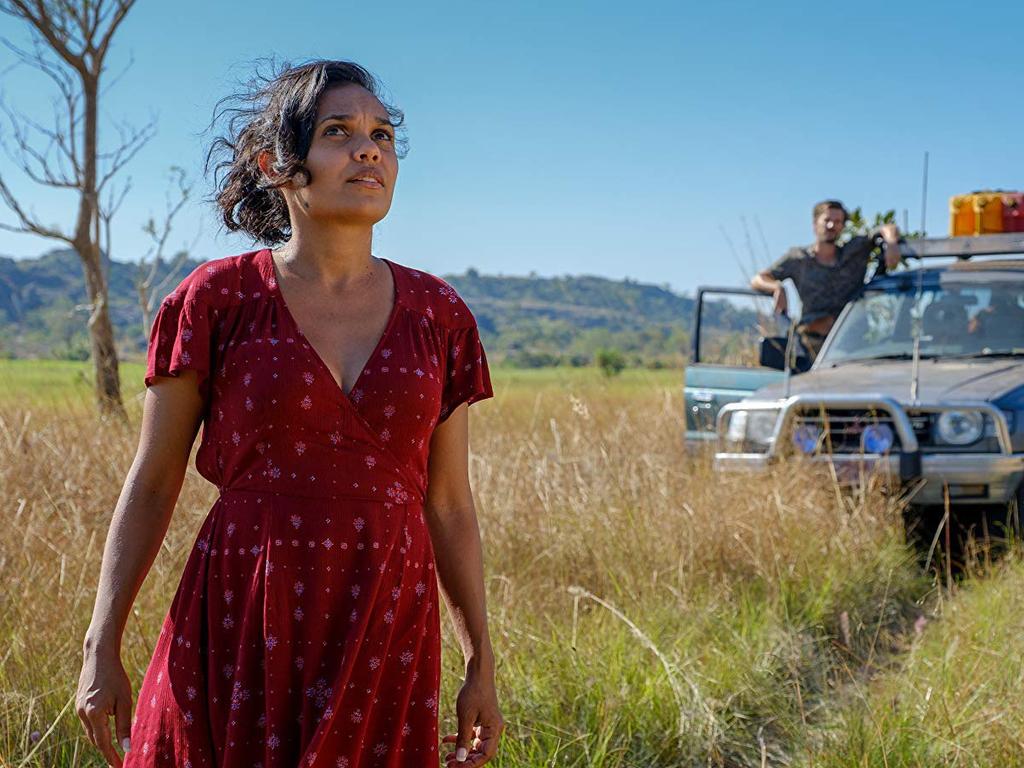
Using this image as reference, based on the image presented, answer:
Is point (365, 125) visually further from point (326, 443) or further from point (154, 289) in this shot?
point (154, 289)

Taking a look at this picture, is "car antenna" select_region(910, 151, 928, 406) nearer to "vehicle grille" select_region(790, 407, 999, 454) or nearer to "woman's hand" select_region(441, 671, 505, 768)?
"vehicle grille" select_region(790, 407, 999, 454)

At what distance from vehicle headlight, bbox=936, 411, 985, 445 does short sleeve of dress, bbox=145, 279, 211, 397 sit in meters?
4.76

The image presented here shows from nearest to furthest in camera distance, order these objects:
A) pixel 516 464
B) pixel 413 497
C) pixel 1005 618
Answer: pixel 413 497 → pixel 1005 618 → pixel 516 464

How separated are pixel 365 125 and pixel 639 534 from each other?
3318mm

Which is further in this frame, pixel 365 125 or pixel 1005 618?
pixel 1005 618

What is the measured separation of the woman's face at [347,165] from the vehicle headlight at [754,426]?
15.4ft

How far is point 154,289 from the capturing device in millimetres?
10719

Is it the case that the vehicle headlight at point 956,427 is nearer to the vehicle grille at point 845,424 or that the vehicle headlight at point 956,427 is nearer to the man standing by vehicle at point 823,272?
the vehicle grille at point 845,424

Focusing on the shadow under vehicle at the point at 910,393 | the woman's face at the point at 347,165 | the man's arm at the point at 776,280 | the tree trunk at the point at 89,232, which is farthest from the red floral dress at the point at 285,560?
the tree trunk at the point at 89,232

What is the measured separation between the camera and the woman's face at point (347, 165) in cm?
206

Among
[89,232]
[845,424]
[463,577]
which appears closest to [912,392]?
[845,424]

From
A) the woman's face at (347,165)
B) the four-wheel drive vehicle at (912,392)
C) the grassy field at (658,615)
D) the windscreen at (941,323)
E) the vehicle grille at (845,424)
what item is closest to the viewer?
the woman's face at (347,165)

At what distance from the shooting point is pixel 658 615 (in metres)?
4.53

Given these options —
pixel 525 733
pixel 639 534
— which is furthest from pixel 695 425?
pixel 525 733
